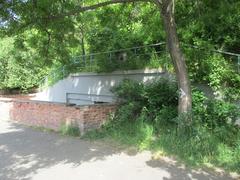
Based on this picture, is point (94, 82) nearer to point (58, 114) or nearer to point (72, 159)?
point (58, 114)

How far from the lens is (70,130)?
1056cm

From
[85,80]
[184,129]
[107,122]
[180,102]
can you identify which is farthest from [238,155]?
[85,80]

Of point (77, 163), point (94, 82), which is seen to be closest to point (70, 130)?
point (77, 163)

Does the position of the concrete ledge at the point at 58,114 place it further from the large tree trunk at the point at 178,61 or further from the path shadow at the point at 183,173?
the path shadow at the point at 183,173

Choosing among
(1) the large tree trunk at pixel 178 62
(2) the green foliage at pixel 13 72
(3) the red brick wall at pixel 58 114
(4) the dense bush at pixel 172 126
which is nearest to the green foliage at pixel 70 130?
(3) the red brick wall at pixel 58 114

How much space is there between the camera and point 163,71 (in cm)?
1125

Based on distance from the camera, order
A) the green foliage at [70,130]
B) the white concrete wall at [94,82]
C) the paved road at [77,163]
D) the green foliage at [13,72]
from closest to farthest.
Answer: the paved road at [77,163]
the green foliage at [70,130]
the white concrete wall at [94,82]
the green foliage at [13,72]

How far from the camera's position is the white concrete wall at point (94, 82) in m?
12.1

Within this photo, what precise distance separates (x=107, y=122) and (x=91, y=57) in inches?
248

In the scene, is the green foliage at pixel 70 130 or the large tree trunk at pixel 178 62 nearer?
the large tree trunk at pixel 178 62

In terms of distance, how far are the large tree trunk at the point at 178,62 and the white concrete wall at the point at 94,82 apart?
2671 millimetres

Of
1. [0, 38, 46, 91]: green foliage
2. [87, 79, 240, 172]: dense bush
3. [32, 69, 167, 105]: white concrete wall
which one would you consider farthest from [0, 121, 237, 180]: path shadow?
[0, 38, 46, 91]: green foliage

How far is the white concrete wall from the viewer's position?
12.1 meters

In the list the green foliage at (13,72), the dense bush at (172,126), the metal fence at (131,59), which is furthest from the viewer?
the green foliage at (13,72)
